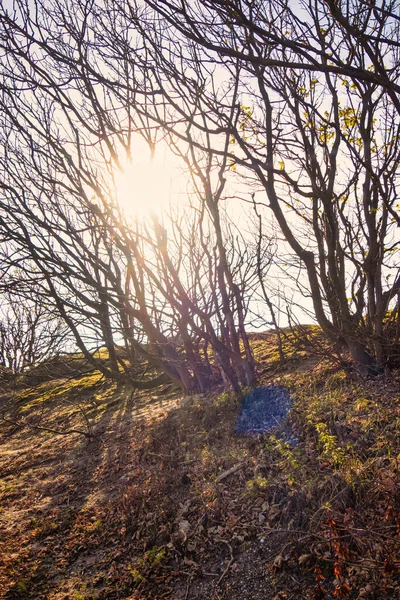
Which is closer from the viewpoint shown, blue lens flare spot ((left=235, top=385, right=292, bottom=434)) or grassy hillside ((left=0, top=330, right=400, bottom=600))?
grassy hillside ((left=0, top=330, right=400, bottom=600))

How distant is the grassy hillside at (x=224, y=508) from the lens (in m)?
2.84

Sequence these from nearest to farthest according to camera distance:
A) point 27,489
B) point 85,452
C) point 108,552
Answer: point 108,552, point 27,489, point 85,452

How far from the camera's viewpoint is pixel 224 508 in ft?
12.3

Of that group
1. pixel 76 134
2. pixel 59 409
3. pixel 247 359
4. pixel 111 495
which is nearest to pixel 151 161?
pixel 76 134

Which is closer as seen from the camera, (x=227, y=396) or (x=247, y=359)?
(x=227, y=396)

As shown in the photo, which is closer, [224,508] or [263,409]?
[224,508]

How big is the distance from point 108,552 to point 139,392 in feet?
18.1

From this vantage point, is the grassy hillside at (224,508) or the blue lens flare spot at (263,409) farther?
the blue lens flare spot at (263,409)

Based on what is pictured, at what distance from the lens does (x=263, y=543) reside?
3229 mm

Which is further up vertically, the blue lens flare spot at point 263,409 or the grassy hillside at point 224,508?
the blue lens flare spot at point 263,409

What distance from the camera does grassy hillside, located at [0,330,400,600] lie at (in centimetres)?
284

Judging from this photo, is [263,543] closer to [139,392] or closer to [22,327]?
[139,392]

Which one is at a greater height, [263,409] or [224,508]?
[263,409]

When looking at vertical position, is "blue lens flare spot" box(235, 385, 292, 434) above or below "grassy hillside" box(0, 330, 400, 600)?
above
